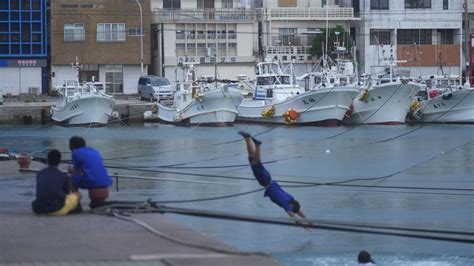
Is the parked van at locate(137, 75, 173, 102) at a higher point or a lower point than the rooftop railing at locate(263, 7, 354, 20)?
lower

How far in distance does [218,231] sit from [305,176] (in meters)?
10.8

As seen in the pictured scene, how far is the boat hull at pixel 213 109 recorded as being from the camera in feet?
172

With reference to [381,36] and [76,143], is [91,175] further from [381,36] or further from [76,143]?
[381,36]

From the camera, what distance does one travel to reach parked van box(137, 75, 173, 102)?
59.0m

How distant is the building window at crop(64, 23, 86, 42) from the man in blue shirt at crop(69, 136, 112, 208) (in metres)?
50.6

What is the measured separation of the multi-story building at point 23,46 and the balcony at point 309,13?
1477 cm

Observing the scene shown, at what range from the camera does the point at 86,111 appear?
2111 inches

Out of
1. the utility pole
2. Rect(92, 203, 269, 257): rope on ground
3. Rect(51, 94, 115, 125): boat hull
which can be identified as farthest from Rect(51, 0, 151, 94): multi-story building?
Rect(92, 203, 269, 257): rope on ground

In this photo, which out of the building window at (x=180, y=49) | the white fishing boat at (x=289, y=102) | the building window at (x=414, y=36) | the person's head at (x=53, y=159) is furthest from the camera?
the building window at (x=414, y=36)

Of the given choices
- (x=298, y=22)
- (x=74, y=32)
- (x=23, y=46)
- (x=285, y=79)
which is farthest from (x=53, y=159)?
(x=298, y=22)

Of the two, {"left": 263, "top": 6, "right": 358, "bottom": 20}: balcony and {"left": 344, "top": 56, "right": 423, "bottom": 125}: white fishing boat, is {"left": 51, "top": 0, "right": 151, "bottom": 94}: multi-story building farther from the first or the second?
{"left": 344, "top": 56, "right": 423, "bottom": 125}: white fishing boat

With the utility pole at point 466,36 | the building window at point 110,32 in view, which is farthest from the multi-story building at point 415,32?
the building window at point 110,32

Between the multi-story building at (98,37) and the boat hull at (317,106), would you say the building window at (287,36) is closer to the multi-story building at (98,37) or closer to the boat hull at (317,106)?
the multi-story building at (98,37)

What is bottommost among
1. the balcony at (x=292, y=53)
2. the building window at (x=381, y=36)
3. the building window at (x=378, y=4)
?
the balcony at (x=292, y=53)
